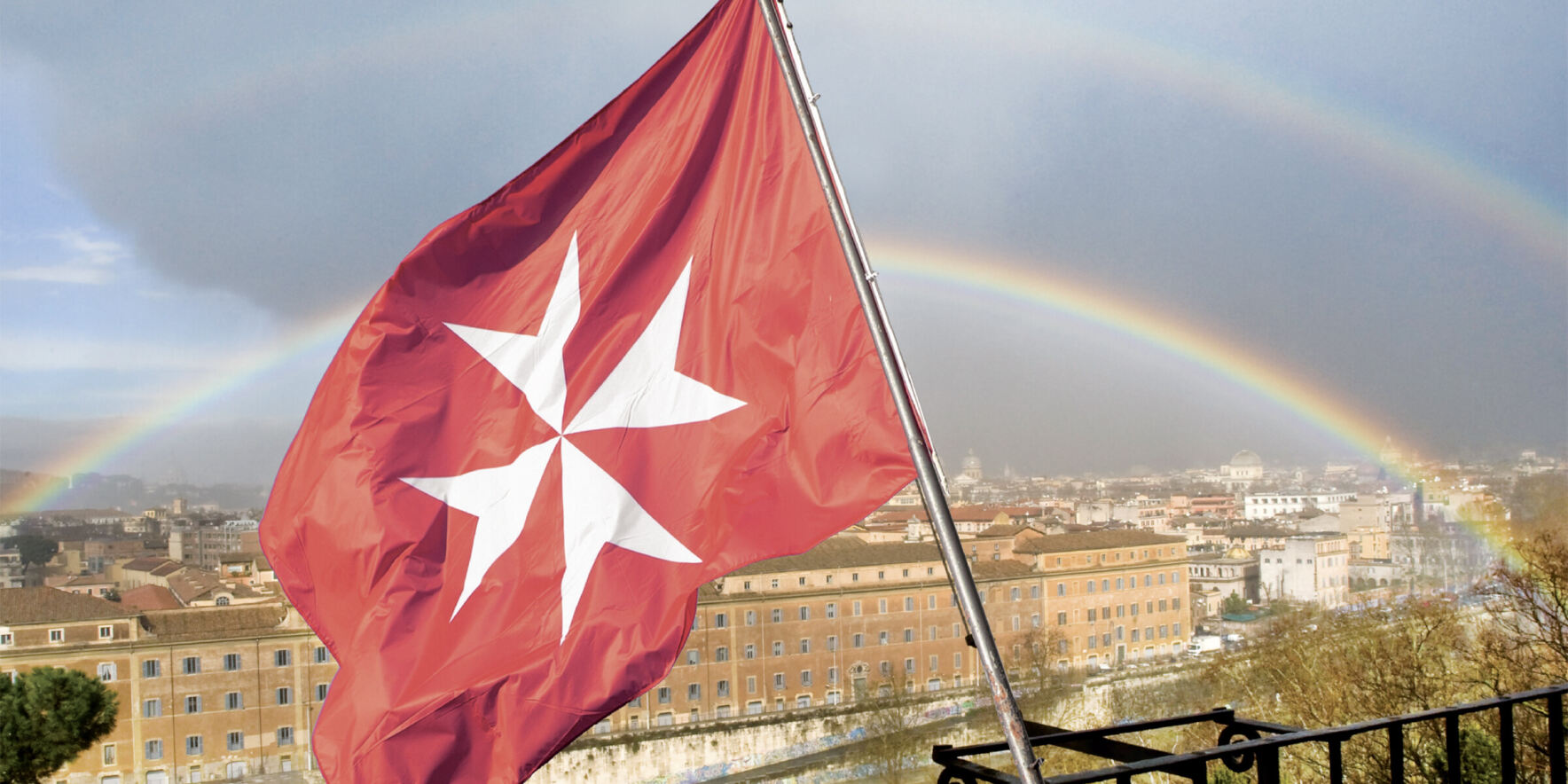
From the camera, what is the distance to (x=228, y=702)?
4244cm

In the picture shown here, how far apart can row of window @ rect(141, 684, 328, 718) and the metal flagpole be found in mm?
42615

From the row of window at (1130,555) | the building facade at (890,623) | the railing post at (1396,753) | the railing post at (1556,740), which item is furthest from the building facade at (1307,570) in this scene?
the railing post at (1396,753)

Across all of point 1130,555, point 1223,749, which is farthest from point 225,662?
point 1223,749

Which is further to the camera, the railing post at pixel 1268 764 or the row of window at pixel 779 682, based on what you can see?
the row of window at pixel 779 682

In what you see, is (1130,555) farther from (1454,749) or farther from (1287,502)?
(1454,749)

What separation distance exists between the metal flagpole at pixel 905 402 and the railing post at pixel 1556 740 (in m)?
1.15

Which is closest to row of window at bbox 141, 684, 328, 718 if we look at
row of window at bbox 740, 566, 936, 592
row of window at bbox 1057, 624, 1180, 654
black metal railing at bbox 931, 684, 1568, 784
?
row of window at bbox 740, 566, 936, 592

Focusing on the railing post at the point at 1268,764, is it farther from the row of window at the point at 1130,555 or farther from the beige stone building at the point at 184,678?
the row of window at the point at 1130,555

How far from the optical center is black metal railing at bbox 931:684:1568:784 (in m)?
1.37

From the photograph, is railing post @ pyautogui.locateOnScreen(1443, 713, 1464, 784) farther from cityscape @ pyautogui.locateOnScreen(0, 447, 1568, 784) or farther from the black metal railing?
cityscape @ pyautogui.locateOnScreen(0, 447, 1568, 784)

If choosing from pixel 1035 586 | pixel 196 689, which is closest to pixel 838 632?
pixel 1035 586

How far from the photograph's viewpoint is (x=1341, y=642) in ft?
97.6

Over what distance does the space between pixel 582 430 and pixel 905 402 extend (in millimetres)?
672

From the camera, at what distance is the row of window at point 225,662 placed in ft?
132
